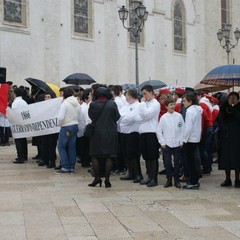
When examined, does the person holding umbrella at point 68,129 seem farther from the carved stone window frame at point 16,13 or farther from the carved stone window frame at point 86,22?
the carved stone window frame at point 86,22

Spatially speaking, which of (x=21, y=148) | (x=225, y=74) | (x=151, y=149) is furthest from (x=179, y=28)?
(x=151, y=149)

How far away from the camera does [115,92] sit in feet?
35.5

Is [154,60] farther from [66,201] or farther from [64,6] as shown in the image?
[66,201]

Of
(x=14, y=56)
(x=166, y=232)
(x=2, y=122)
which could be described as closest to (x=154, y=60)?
(x=14, y=56)

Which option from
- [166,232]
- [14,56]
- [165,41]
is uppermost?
[165,41]

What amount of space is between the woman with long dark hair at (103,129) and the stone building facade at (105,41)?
16.5 m

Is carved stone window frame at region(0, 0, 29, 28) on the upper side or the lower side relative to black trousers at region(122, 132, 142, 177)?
upper

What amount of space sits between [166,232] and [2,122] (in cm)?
1151

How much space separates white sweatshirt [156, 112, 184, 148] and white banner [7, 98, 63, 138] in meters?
3.38

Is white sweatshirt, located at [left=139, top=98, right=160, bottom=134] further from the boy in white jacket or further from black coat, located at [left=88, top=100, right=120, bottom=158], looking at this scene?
black coat, located at [left=88, top=100, right=120, bottom=158]

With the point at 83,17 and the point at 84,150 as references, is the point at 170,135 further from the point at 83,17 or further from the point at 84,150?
the point at 83,17

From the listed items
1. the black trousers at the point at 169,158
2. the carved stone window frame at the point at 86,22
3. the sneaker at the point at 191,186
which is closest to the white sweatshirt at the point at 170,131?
the black trousers at the point at 169,158

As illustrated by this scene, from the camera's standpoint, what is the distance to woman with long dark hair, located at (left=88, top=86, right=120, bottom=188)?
29.8ft

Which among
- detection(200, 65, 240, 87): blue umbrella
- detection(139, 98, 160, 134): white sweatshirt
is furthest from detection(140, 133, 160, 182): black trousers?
detection(200, 65, 240, 87): blue umbrella
